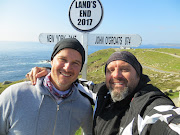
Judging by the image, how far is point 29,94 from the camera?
2.47 meters

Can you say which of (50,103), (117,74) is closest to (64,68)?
(50,103)

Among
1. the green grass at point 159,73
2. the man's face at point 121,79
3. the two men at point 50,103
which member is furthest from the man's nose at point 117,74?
the green grass at point 159,73

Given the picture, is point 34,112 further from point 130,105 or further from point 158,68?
point 158,68

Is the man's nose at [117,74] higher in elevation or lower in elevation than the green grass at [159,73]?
higher

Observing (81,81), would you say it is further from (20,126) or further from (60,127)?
(20,126)

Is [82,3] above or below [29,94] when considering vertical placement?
above

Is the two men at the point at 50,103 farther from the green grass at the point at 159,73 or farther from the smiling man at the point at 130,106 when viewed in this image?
the green grass at the point at 159,73

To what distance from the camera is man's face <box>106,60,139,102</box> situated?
9.11ft

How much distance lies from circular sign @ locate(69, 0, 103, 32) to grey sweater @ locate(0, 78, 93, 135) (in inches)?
66.0

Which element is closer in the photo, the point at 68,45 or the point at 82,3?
the point at 68,45

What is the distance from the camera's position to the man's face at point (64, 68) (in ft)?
8.29

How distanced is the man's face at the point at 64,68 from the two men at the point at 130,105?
82cm

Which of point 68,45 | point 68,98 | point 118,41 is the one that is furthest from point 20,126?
point 118,41

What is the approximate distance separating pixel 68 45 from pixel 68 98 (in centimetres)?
99
